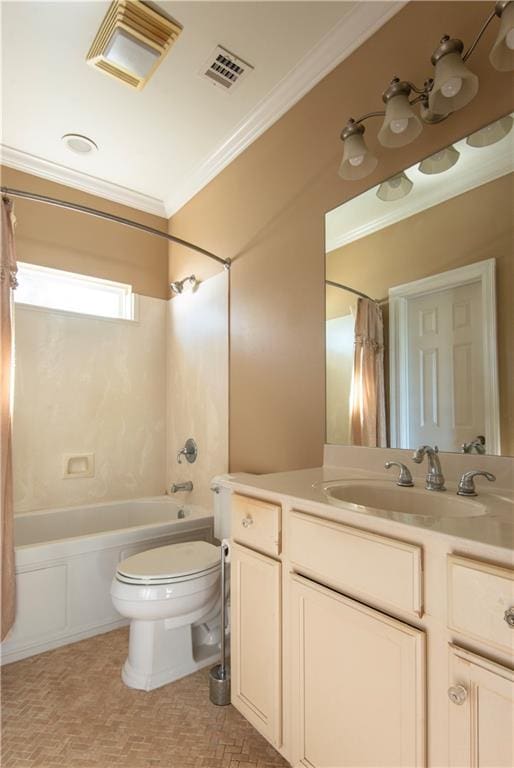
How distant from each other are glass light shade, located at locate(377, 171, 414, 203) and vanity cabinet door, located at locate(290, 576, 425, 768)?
132 cm

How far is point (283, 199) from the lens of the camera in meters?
1.95

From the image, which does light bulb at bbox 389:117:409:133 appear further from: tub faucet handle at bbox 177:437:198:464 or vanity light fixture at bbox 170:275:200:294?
tub faucet handle at bbox 177:437:198:464

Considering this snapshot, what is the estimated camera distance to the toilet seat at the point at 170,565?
1556mm

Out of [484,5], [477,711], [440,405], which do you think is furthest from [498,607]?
[484,5]

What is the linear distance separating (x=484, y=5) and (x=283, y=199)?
0.97 metres

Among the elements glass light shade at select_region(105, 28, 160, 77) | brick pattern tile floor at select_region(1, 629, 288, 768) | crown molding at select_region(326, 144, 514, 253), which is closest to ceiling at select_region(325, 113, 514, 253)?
crown molding at select_region(326, 144, 514, 253)

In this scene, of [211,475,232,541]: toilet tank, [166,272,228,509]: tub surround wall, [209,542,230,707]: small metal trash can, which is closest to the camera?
[209,542,230,707]: small metal trash can

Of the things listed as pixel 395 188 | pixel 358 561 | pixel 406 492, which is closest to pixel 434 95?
pixel 395 188

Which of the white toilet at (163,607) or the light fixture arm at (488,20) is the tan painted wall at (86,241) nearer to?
the white toilet at (163,607)

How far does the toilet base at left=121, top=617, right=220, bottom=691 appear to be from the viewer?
1.60m

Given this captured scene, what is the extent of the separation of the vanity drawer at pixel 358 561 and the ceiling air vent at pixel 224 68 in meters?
1.93

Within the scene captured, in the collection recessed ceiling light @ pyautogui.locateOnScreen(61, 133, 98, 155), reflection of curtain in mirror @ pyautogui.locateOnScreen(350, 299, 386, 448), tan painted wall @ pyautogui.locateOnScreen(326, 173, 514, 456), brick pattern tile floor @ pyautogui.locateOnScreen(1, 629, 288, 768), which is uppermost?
recessed ceiling light @ pyautogui.locateOnScreen(61, 133, 98, 155)

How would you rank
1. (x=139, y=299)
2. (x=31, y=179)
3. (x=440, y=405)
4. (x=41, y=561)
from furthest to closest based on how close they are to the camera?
(x=139, y=299), (x=31, y=179), (x=41, y=561), (x=440, y=405)

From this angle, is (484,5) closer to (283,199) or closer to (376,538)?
(283,199)
